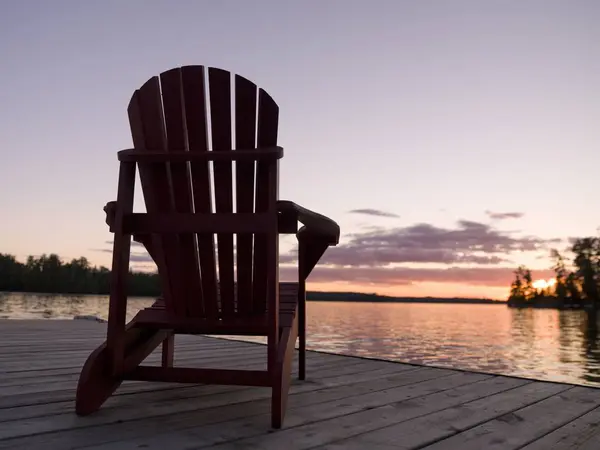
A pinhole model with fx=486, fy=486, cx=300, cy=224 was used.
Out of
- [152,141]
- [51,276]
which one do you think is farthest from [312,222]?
[51,276]

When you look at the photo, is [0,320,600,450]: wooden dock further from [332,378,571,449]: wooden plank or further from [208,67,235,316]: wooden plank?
[208,67,235,316]: wooden plank

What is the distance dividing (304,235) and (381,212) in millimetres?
26737

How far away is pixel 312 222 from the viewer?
215 cm

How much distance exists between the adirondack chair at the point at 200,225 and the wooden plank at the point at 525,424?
2.21 feet

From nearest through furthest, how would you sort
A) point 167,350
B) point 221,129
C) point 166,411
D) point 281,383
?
point 281,383, point 166,411, point 221,129, point 167,350

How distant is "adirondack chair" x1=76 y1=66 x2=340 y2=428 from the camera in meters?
1.92

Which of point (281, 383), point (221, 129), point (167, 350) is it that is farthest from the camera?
point (167, 350)

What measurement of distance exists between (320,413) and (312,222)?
80 centimetres

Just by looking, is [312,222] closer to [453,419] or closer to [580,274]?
[453,419]

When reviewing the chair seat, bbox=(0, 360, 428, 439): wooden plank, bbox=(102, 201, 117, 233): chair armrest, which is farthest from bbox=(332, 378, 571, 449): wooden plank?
bbox=(102, 201, 117, 233): chair armrest

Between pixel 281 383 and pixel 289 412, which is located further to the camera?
pixel 289 412

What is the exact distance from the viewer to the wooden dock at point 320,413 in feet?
5.26

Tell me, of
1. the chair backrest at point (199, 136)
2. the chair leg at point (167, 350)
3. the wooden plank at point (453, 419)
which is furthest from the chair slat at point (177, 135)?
the wooden plank at point (453, 419)

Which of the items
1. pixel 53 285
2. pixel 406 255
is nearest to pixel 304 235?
pixel 406 255
